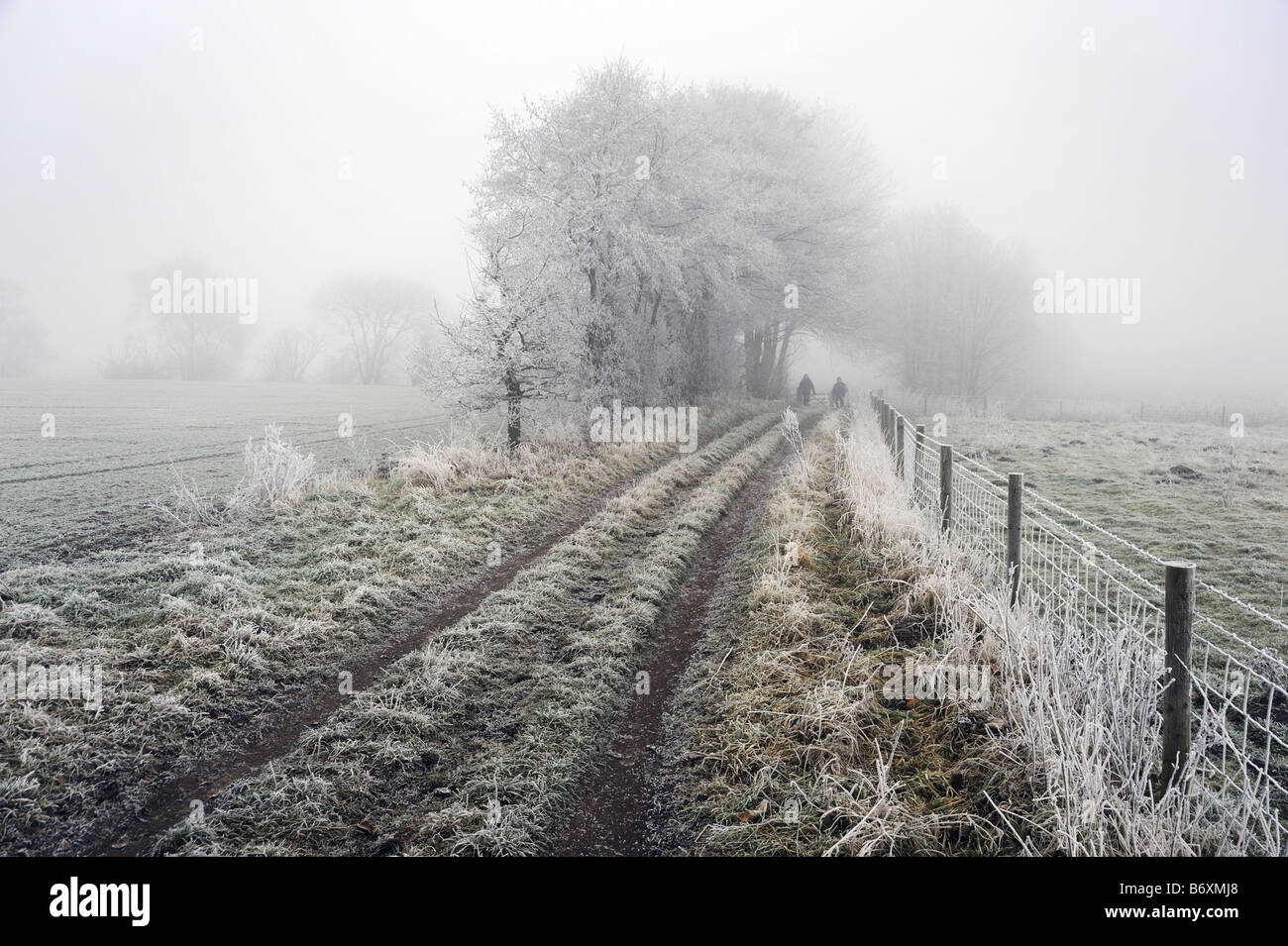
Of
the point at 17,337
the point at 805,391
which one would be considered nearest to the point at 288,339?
the point at 17,337

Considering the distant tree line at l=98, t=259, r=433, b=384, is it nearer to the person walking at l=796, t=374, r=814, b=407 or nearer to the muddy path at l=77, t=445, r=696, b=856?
the person walking at l=796, t=374, r=814, b=407

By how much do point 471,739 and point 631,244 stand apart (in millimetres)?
14105

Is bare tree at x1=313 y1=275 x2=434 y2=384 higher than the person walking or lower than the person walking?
higher

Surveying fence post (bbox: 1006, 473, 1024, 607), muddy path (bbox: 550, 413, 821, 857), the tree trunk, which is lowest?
muddy path (bbox: 550, 413, 821, 857)

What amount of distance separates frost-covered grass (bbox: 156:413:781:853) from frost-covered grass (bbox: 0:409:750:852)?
2.30 ft

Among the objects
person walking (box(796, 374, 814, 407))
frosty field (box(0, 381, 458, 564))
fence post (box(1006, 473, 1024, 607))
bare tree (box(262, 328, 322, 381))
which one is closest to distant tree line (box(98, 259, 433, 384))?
bare tree (box(262, 328, 322, 381))

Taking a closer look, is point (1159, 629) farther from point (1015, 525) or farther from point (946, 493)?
point (946, 493)

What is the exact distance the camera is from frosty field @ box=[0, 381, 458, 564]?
8.87m

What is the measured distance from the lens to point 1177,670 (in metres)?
3.17

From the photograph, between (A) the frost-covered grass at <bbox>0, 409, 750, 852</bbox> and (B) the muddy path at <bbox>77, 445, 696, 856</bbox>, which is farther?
(A) the frost-covered grass at <bbox>0, 409, 750, 852</bbox>

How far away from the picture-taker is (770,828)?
11.3ft

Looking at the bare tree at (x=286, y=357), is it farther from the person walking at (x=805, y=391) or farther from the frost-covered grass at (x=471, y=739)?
the frost-covered grass at (x=471, y=739)

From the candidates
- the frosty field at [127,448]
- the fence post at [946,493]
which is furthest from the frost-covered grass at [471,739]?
the frosty field at [127,448]
